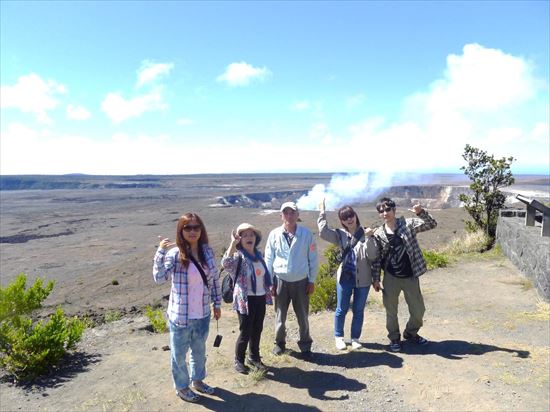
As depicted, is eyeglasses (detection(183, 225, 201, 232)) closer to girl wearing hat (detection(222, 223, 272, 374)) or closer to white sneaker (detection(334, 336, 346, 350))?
girl wearing hat (detection(222, 223, 272, 374))

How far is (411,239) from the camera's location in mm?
5031

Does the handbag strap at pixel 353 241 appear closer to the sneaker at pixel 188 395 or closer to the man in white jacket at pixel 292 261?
the man in white jacket at pixel 292 261

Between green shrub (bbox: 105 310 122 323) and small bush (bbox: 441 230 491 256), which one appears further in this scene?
small bush (bbox: 441 230 491 256)

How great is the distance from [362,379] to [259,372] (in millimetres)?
1125

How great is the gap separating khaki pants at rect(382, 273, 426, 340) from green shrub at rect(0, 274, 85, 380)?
4.60 meters

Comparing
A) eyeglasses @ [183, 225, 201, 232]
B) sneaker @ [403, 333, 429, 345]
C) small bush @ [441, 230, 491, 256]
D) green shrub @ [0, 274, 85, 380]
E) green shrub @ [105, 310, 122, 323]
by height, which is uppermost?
eyeglasses @ [183, 225, 201, 232]

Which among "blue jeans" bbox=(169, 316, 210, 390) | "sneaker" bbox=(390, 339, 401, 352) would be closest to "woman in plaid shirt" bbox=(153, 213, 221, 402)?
"blue jeans" bbox=(169, 316, 210, 390)

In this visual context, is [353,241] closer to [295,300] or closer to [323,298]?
[295,300]

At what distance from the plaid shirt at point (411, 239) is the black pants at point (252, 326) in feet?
4.74

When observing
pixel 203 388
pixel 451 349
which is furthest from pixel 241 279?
pixel 451 349

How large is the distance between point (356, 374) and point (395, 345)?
0.77m

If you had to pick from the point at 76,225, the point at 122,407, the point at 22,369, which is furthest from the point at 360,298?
the point at 76,225

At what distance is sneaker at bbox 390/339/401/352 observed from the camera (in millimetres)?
5359

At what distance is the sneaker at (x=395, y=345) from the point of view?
5359 millimetres
